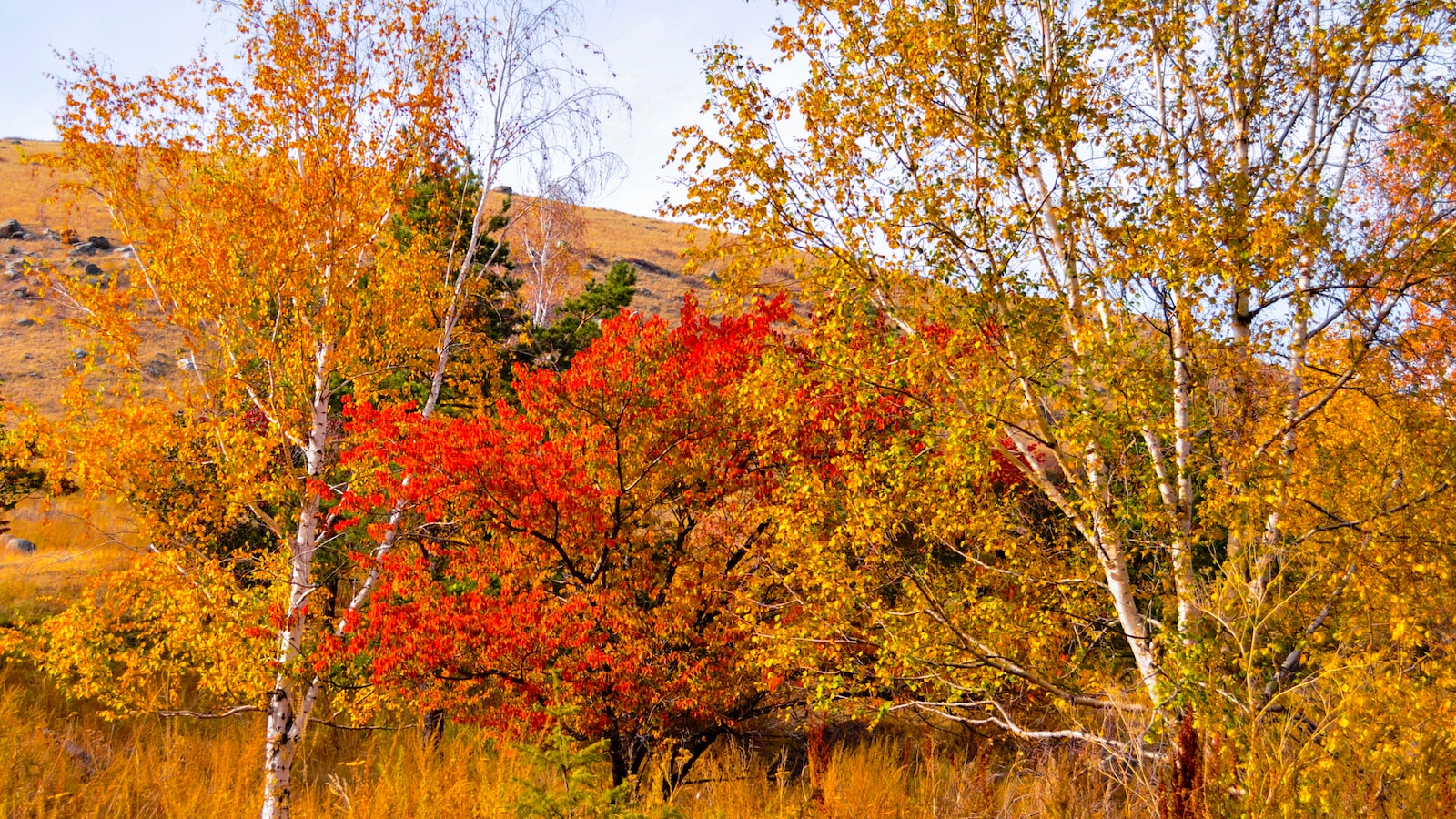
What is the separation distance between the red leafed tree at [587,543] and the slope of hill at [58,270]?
4.42m

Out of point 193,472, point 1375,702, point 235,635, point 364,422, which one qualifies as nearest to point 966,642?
point 1375,702

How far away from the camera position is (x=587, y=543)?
8664 mm

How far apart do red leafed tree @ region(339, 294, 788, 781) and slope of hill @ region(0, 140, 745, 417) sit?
4.42 meters

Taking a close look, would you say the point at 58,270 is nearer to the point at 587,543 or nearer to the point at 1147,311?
the point at 587,543

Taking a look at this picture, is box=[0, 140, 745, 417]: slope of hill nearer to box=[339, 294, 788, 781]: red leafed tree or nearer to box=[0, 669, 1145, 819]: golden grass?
box=[339, 294, 788, 781]: red leafed tree

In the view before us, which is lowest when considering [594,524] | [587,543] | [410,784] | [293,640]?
[410,784]

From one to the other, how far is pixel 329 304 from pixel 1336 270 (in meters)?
→ 9.09

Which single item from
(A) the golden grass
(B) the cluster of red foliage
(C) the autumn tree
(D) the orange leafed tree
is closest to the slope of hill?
(D) the orange leafed tree

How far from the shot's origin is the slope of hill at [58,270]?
106 ft

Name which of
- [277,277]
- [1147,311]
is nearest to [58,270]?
[277,277]

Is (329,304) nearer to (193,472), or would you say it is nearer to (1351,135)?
(193,472)

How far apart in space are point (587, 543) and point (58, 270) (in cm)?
1543

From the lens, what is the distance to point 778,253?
6.98 m

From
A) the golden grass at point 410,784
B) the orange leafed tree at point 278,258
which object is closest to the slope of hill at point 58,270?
the orange leafed tree at point 278,258
